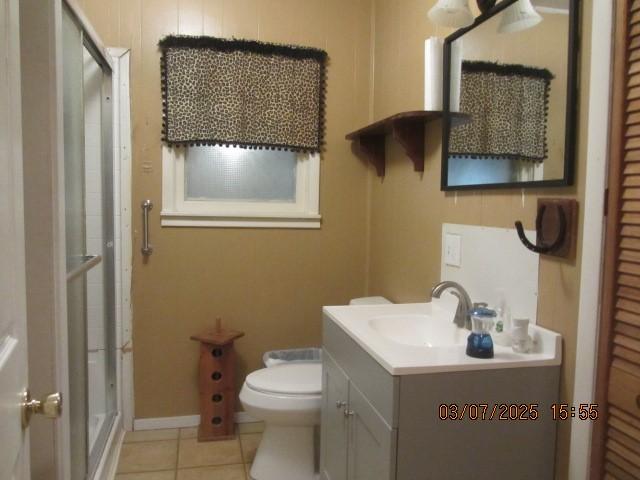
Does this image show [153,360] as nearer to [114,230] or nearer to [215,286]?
[215,286]

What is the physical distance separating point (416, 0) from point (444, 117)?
0.66m

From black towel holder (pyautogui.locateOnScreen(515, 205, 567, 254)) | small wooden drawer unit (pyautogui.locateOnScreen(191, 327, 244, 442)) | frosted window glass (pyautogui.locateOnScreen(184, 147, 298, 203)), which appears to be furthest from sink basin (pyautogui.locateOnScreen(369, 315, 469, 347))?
frosted window glass (pyautogui.locateOnScreen(184, 147, 298, 203))

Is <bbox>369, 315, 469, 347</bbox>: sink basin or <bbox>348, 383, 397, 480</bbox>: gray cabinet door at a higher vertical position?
<bbox>369, 315, 469, 347</bbox>: sink basin

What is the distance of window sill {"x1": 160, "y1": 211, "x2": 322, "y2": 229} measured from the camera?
8.24 ft

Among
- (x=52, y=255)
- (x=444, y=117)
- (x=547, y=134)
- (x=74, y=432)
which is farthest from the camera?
(x=444, y=117)

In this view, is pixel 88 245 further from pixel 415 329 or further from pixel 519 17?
pixel 519 17

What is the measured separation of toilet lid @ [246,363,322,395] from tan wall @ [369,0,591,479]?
542mm

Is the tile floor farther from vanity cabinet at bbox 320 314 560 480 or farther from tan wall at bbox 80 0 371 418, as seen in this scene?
vanity cabinet at bbox 320 314 560 480

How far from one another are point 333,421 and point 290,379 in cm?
41

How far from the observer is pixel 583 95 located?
121 cm

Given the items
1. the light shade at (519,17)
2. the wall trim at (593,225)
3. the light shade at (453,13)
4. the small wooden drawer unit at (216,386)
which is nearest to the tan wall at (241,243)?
the small wooden drawer unit at (216,386)

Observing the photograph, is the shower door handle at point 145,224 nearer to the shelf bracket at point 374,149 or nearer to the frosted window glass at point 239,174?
the frosted window glass at point 239,174

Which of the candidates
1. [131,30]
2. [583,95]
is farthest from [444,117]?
[131,30]

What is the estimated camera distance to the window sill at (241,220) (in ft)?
8.24
